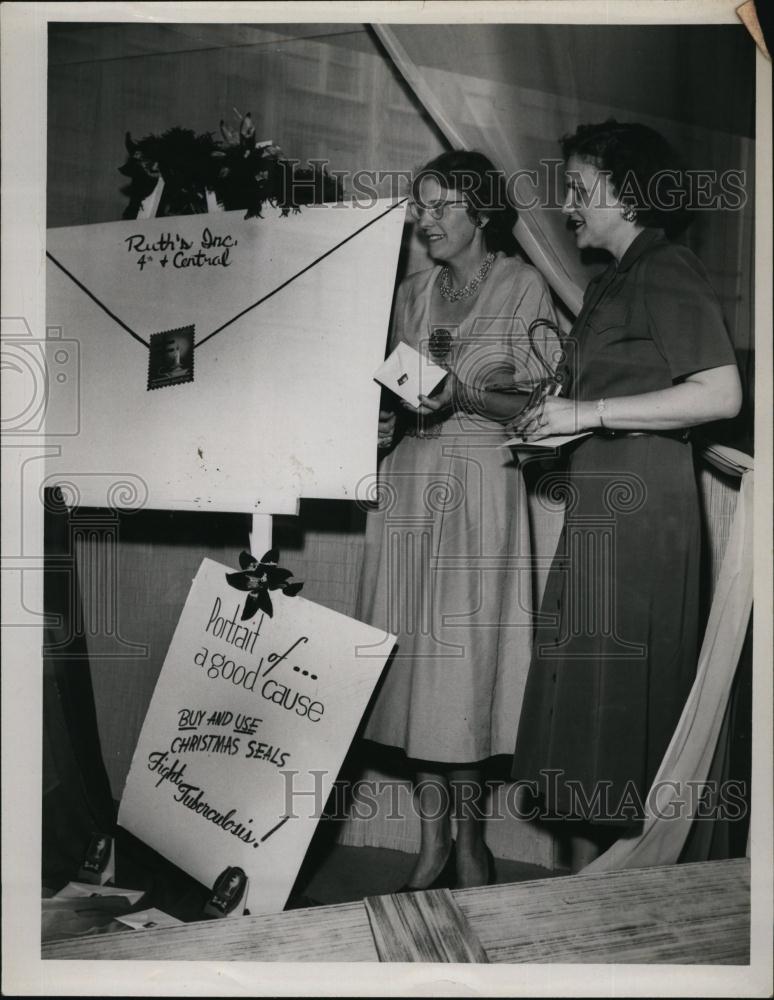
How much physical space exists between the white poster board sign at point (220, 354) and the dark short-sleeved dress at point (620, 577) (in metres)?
0.43

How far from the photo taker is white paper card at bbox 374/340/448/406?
5.47 feet

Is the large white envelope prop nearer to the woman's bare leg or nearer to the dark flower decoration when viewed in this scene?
the dark flower decoration

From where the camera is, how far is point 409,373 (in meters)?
1.67

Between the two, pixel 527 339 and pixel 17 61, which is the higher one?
pixel 17 61

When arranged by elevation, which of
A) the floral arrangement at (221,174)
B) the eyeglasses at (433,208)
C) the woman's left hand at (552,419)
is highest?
the floral arrangement at (221,174)

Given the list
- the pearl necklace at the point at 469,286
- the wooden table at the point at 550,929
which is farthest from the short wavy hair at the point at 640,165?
the wooden table at the point at 550,929

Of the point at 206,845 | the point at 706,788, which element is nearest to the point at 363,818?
the point at 206,845

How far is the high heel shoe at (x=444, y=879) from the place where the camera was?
1680 millimetres

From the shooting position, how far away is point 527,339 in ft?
5.46

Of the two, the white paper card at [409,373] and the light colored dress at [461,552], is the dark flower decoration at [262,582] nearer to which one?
the light colored dress at [461,552]

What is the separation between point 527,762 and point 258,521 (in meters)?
0.72

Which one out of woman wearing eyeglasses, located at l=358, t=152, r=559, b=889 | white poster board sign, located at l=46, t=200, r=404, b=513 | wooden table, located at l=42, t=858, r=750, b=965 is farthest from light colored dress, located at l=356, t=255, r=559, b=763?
wooden table, located at l=42, t=858, r=750, b=965

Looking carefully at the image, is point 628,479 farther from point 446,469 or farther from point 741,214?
point 741,214

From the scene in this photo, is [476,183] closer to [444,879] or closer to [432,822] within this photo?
[432,822]
